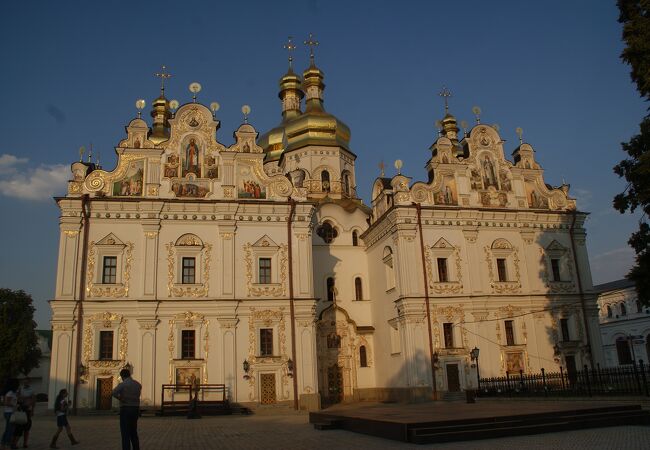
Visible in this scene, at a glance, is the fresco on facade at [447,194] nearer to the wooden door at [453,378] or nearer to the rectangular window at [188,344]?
the wooden door at [453,378]

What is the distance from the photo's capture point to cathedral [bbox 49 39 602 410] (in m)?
26.6

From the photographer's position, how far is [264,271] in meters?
28.7

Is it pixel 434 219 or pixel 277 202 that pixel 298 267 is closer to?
pixel 277 202

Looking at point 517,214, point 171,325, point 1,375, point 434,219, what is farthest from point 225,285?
point 1,375

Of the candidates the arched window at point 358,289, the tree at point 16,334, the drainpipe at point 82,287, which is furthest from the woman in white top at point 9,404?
→ the tree at point 16,334

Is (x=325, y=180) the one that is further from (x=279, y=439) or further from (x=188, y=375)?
(x=279, y=439)

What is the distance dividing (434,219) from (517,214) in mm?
5017

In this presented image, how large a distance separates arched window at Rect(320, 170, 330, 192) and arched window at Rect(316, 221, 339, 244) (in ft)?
13.7

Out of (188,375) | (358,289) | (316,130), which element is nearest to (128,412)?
(188,375)

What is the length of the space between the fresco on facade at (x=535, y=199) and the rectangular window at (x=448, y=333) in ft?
28.7

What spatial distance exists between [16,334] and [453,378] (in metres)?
34.2

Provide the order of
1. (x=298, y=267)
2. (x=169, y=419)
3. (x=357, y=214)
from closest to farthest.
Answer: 1. (x=169, y=419)
2. (x=298, y=267)
3. (x=357, y=214)

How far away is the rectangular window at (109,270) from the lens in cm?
2707

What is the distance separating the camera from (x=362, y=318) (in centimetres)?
3425
